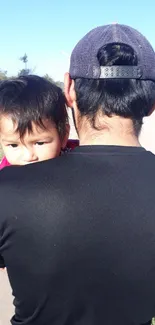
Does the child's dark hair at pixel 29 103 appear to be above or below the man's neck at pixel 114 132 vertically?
below

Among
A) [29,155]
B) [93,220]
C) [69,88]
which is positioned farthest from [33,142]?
[93,220]

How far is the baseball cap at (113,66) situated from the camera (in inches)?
49.6

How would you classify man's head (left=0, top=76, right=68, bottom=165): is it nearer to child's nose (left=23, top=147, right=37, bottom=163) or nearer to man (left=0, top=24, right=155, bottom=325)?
child's nose (left=23, top=147, right=37, bottom=163)

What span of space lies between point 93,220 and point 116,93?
0.41 m

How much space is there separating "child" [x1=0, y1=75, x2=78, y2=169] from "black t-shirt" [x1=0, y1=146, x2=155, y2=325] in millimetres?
816

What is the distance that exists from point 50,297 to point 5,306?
1.95 metres

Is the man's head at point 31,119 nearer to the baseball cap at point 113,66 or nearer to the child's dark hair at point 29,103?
the child's dark hair at point 29,103

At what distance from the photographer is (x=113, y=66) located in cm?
126

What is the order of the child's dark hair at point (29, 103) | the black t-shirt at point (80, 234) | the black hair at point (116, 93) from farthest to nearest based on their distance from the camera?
the child's dark hair at point (29, 103) → the black hair at point (116, 93) → the black t-shirt at point (80, 234)

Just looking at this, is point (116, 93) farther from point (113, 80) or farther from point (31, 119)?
point (31, 119)

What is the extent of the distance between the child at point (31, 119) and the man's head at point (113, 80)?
64 cm

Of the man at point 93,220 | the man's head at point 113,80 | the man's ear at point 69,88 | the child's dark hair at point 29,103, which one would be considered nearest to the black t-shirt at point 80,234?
the man at point 93,220

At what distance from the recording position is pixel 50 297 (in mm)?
1150

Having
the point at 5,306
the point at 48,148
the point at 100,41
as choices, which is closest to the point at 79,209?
the point at 100,41
